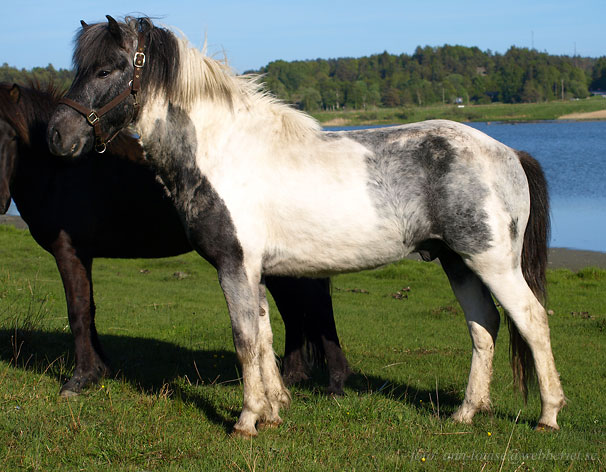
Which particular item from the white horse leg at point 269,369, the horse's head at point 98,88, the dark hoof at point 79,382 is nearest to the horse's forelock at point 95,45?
the horse's head at point 98,88

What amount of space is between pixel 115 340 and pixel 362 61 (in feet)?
535

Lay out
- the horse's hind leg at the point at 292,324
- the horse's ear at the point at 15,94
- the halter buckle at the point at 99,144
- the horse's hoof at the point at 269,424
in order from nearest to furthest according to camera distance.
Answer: the halter buckle at the point at 99,144 → the horse's hoof at the point at 269,424 → the horse's ear at the point at 15,94 → the horse's hind leg at the point at 292,324

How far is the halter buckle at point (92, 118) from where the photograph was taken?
164 inches

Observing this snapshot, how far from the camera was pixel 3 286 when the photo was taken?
382 inches

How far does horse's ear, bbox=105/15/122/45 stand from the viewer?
4062mm

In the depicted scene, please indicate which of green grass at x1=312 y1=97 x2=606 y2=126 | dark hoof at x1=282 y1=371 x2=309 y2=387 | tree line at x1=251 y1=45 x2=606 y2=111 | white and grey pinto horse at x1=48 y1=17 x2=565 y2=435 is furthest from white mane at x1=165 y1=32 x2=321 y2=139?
tree line at x1=251 y1=45 x2=606 y2=111

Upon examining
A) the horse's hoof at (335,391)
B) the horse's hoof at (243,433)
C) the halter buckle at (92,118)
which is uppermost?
the halter buckle at (92,118)

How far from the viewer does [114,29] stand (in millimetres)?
4125

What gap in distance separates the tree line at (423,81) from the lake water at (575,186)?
43356 mm

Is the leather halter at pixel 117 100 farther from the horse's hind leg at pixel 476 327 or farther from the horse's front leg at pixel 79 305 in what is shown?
the horse's hind leg at pixel 476 327

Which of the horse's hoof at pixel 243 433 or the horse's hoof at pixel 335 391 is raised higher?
the horse's hoof at pixel 243 433

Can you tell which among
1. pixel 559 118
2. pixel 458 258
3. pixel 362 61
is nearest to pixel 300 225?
pixel 458 258

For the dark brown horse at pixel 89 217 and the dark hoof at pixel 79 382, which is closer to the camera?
the dark hoof at pixel 79 382

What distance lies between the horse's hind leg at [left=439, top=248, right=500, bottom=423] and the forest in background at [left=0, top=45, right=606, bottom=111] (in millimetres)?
84315
